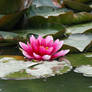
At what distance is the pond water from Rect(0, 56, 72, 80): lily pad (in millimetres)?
46

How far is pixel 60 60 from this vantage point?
183 cm

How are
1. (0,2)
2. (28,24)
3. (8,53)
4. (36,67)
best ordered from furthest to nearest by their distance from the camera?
1. (28,24)
2. (0,2)
3. (8,53)
4. (36,67)

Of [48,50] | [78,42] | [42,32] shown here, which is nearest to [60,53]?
[48,50]

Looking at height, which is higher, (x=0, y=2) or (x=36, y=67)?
(x=0, y=2)

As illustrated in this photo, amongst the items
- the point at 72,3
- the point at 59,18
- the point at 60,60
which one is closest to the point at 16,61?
the point at 60,60

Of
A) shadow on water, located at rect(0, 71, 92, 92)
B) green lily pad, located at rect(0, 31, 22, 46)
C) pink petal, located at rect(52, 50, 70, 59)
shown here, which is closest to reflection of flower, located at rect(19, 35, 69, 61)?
pink petal, located at rect(52, 50, 70, 59)

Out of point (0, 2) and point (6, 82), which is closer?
point (6, 82)

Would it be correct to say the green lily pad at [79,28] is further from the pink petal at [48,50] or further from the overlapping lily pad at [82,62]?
the pink petal at [48,50]

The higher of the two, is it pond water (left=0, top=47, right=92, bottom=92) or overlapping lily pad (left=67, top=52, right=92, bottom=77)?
pond water (left=0, top=47, right=92, bottom=92)

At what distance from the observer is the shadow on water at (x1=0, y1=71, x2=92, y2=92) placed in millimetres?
1402

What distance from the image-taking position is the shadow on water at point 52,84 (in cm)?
140

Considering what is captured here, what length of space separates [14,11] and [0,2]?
128 mm

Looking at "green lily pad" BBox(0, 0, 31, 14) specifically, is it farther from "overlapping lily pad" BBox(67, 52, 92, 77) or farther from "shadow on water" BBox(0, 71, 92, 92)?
"shadow on water" BBox(0, 71, 92, 92)

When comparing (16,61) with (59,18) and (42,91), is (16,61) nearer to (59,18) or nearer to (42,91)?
(42,91)
